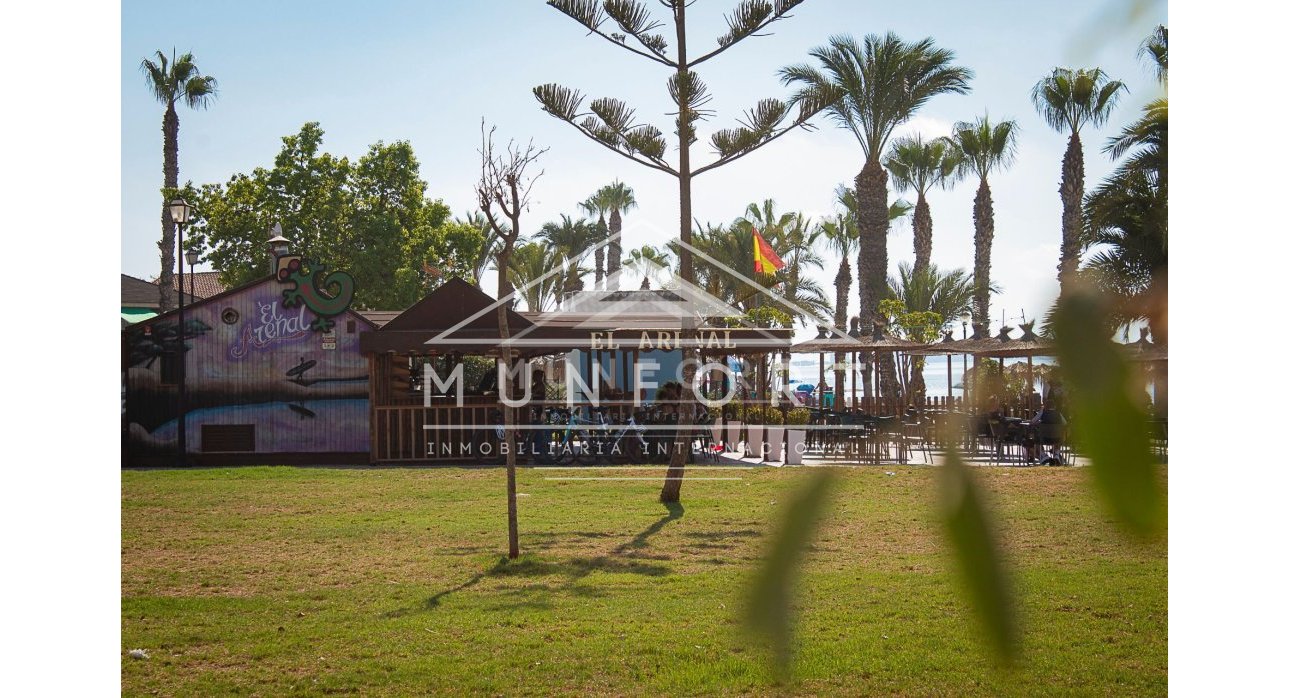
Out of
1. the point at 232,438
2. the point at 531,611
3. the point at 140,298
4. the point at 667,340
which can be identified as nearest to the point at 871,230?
the point at 531,611

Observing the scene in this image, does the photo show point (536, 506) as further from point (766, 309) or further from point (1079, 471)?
point (1079, 471)

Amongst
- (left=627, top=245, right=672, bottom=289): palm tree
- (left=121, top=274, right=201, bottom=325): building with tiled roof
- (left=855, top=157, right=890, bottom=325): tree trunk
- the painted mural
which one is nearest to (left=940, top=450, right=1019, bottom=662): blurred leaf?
(left=855, top=157, right=890, bottom=325): tree trunk

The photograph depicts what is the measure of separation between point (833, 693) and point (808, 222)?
3.48 metres

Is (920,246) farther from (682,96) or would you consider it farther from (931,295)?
(682,96)

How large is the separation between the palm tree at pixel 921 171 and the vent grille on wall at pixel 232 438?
A: 1588 cm

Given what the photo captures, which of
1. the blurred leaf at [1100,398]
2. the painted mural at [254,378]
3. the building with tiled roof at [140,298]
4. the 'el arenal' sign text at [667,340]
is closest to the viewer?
the blurred leaf at [1100,398]

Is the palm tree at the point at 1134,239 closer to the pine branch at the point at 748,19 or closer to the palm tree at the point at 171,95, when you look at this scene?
the pine branch at the point at 748,19

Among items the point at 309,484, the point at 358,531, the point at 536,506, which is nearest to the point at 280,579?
the point at 358,531

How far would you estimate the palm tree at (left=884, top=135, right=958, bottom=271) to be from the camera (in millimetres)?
699

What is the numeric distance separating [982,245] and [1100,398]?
30 centimetres

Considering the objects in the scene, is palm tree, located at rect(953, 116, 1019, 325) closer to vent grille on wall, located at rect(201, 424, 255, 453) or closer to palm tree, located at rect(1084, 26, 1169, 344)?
palm tree, located at rect(1084, 26, 1169, 344)

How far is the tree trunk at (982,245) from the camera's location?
0.57m

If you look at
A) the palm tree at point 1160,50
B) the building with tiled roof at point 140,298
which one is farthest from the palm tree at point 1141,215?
the building with tiled roof at point 140,298

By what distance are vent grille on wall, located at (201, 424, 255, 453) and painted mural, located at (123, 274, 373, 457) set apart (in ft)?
0.05
